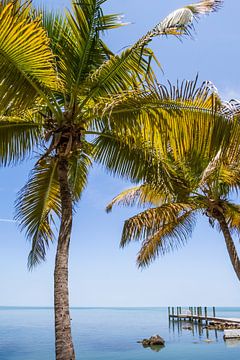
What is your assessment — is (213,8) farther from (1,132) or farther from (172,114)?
(1,132)

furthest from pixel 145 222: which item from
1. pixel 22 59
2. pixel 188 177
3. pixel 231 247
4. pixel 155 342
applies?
pixel 155 342

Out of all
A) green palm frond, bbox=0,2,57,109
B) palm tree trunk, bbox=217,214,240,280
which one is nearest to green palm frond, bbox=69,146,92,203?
green palm frond, bbox=0,2,57,109

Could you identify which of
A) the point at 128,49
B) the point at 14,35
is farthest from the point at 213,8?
the point at 14,35

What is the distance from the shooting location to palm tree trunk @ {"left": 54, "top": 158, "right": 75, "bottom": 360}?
5908 millimetres

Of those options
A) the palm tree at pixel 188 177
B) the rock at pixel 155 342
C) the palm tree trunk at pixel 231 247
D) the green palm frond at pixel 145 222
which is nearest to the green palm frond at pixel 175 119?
the palm tree at pixel 188 177

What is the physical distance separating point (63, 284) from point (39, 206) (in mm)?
3057

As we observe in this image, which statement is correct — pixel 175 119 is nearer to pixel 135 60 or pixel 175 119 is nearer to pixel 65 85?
pixel 135 60

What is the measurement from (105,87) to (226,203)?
27.2ft

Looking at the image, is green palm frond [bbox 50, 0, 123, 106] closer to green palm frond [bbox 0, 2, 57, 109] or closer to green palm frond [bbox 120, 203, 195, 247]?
green palm frond [bbox 0, 2, 57, 109]

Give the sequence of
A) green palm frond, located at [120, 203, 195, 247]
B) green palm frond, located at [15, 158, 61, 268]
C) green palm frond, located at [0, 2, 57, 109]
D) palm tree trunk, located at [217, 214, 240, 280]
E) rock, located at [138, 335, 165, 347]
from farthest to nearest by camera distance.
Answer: rock, located at [138, 335, 165, 347] → palm tree trunk, located at [217, 214, 240, 280] → green palm frond, located at [120, 203, 195, 247] → green palm frond, located at [15, 158, 61, 268] → green palm frond, located at [0, 2, 57, 109]

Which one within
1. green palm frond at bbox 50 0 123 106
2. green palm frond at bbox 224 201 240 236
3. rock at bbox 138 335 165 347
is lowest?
rock at bbox 138 335 165 347

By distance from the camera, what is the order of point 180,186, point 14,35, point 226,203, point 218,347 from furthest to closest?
point 218,347 < point 226,203 < point 180,186 < point 14,35

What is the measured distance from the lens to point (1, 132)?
25.3ft

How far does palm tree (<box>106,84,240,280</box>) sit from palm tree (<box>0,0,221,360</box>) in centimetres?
58
